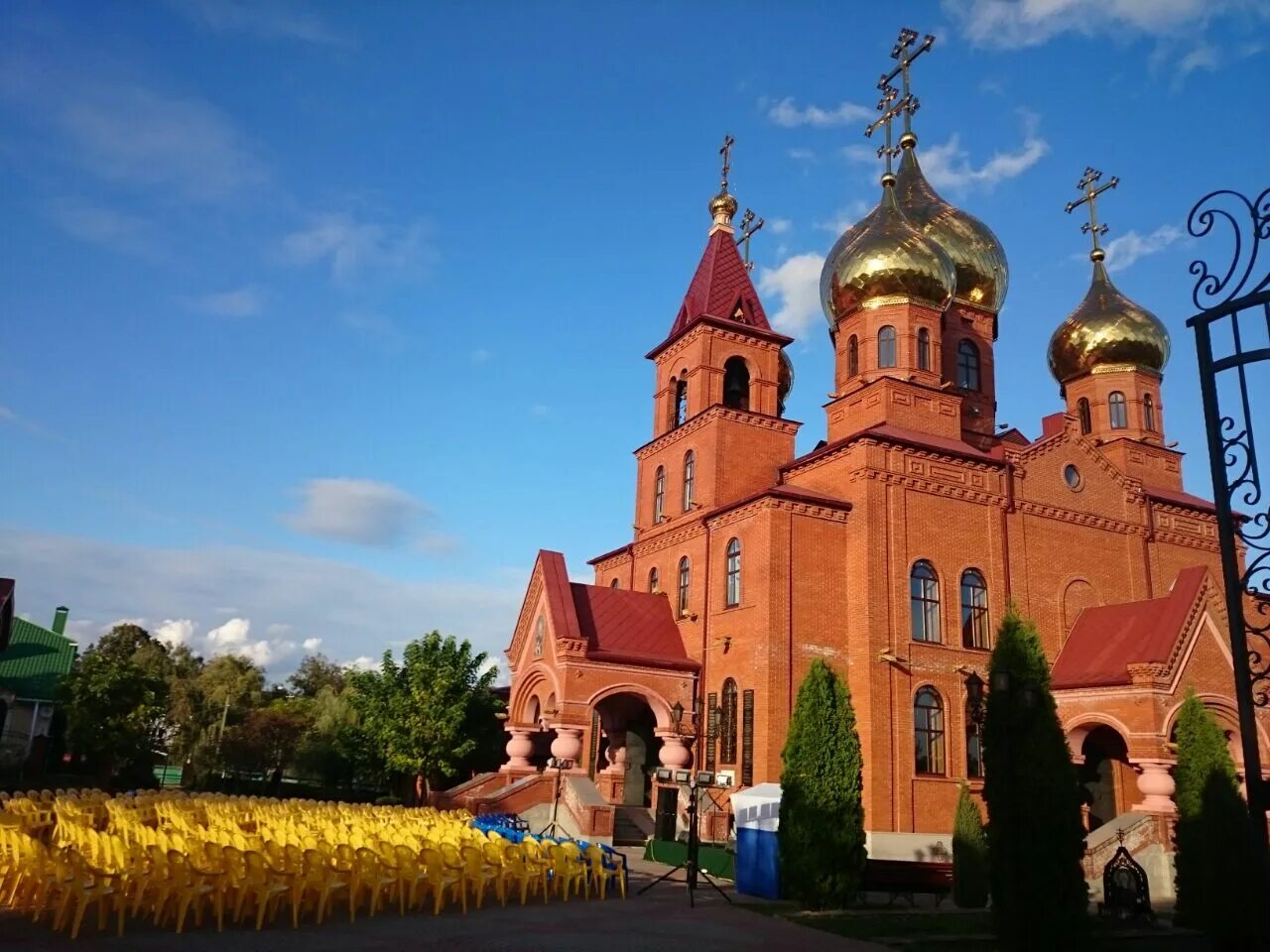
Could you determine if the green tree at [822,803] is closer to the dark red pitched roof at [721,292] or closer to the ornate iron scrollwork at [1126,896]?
the ornate iron scrollwork at [1126,896]

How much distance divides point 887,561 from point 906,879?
758 centimetres

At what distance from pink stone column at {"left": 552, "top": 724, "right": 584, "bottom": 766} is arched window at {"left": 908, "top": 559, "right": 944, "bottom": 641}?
22.8ft

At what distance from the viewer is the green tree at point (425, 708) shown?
83.9 ft

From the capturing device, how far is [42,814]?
44.1 ft

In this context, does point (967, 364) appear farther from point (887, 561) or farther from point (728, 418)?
point (887, 561)

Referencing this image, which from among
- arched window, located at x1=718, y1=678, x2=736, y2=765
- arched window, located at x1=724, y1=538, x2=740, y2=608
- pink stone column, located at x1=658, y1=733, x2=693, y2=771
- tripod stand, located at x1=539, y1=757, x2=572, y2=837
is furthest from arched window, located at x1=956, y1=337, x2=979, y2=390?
tripod stand, located at x1=539, y1=757, x2=572, y2=837

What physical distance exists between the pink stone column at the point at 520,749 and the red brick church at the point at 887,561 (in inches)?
1.8

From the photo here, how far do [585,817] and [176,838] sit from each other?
9327 mm

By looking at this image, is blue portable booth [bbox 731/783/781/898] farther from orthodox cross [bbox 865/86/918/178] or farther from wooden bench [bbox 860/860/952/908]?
orthodox cross [bbox 865/86/918/178]

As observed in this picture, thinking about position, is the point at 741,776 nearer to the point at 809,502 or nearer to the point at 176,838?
the point at 809,502

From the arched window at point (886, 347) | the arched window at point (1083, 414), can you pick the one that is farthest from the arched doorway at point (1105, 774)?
the arched window at point (1083, 414)

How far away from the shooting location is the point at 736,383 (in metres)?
25.5

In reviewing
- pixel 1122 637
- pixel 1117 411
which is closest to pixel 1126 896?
pixel 1122 637

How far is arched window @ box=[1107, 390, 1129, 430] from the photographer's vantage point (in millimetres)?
26844
